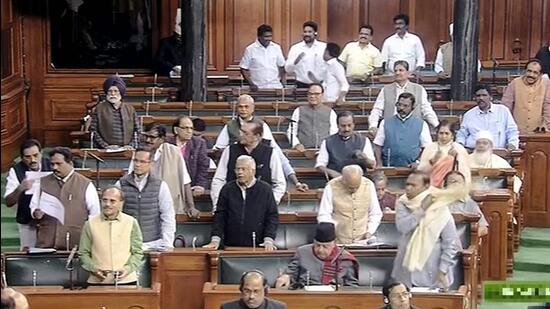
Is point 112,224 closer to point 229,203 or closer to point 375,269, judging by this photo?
point 229,203

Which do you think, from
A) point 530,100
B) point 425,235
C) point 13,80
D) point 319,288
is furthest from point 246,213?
point 13,80

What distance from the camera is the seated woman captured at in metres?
8.16

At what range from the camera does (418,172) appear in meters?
7.18

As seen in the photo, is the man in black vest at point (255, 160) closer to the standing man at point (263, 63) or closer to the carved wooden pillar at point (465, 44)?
Answer: the carved wooden pillar at point (465, 44)

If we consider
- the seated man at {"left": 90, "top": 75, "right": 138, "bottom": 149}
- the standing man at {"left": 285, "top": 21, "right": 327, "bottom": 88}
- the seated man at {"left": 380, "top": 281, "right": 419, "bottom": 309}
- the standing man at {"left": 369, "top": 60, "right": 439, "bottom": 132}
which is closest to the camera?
the seated man at {"left": 380, "top": 281, "right": 419, "bottom": 309}

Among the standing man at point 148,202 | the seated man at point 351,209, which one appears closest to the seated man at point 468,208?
the seated man at point 351,209

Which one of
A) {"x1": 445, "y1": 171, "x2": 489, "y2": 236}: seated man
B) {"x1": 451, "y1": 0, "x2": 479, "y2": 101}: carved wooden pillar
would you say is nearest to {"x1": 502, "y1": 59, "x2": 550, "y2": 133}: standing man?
{"x1": 451, "y1": 0, "x2": 479, "y2": 101}: carved wooden pillar

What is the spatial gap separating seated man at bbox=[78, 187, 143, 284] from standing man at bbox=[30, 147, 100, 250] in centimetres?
48

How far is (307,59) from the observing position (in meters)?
12.9

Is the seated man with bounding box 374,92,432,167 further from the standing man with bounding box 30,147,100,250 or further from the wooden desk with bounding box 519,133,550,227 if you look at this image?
the standing man with bounding box 30,147,100,250

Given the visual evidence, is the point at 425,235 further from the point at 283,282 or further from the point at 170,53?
the point at 170,53

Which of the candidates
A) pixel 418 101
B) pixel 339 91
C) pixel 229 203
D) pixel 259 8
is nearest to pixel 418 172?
pixel 229 203

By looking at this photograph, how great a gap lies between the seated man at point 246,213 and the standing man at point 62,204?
2.88ft

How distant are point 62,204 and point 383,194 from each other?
Answer: 2515 millimetres
